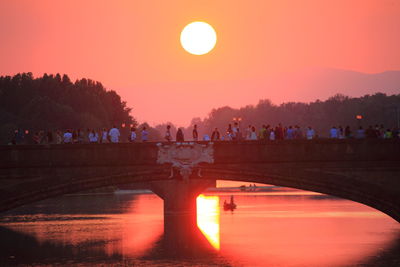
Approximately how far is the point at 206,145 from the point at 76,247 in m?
18.2

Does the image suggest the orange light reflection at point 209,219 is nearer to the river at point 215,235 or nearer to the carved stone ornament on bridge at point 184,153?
the river at point 215,235

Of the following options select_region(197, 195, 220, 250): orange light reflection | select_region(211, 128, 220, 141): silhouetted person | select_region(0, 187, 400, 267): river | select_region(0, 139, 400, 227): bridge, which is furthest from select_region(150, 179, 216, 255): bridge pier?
select_region(0, 139, 400, 227): bridge

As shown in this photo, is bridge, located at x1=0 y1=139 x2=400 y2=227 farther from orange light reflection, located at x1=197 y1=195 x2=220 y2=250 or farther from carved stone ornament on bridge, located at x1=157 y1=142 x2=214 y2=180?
orange light reflection, located at x1=197 y1=195 x2=220 y2=250

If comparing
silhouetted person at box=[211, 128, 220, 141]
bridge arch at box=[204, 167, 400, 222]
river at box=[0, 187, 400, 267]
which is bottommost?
river at box=[0, 187, 400, 267]

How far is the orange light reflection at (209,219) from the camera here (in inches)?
2753

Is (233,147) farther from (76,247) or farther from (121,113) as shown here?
(121,113)

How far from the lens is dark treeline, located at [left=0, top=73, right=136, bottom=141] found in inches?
5354

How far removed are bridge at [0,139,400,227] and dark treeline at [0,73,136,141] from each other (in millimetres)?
82187

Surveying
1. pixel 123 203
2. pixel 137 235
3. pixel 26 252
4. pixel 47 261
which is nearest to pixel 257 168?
pixel 47 261

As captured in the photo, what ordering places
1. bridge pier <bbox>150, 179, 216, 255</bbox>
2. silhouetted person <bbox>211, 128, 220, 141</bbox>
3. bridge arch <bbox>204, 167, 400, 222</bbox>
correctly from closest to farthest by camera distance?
bridge arch <bbox>204, 167, 400, 222</bbox> < silhouetted person <bbox>211, 128, 220, 141</bbox> < bridge pier <bbox>150, 179, 216, 255</bbox>

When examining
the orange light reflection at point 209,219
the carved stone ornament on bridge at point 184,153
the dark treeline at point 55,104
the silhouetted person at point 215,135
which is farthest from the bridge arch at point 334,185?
the dark treeline at point 55,104

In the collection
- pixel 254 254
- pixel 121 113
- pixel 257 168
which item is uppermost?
pixel 121 113

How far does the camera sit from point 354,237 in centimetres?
6662

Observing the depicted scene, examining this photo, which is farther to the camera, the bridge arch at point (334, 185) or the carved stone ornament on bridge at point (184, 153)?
the carved stone ornament on bridge at point (184, 153)
